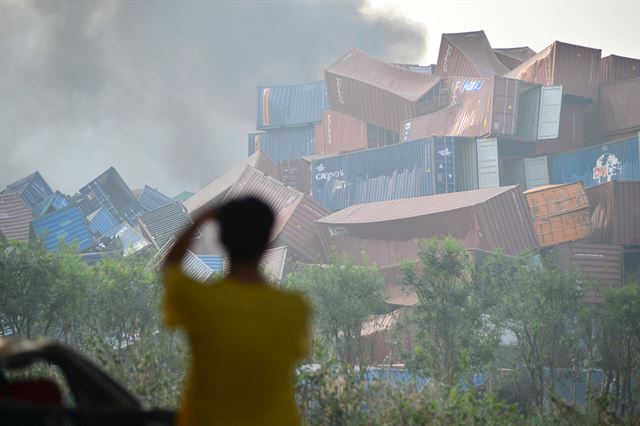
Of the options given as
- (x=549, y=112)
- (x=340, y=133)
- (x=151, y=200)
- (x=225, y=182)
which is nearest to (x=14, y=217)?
(x=151, y=200)

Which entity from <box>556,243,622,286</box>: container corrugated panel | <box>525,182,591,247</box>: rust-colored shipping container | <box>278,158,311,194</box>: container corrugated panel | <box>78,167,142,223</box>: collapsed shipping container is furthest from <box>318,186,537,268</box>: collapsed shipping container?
<box>78,167,142,223</box>: collapsed shipping container

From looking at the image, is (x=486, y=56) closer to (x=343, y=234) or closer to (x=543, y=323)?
(x=343, y=234)

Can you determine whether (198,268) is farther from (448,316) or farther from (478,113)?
(478,113)

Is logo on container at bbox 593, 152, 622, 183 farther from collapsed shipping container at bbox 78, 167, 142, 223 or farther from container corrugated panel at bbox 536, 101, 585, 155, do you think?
collapsed shipping container at bbox 78, 167, 142, 223

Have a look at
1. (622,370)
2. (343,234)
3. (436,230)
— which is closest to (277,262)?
(343,234)

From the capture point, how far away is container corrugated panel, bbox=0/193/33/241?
5231 cm

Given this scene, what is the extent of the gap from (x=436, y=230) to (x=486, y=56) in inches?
738

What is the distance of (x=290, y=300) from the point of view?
3752mm

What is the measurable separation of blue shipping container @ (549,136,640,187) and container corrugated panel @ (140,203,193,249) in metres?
20.0

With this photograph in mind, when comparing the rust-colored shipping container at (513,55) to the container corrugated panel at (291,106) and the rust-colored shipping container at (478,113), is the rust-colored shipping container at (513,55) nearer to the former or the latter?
the rust-colored shipping container at (478,113)

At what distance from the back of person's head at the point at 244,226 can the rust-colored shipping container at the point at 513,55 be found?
189 ft

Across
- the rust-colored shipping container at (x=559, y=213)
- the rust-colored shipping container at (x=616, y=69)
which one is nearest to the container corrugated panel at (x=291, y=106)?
the rust-colored shipping container at (x=616, y=69)

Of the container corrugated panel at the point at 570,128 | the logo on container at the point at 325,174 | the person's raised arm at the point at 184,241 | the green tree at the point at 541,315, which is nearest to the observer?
the person's raised arm at the point at 184,241

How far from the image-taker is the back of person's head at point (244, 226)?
375cm
